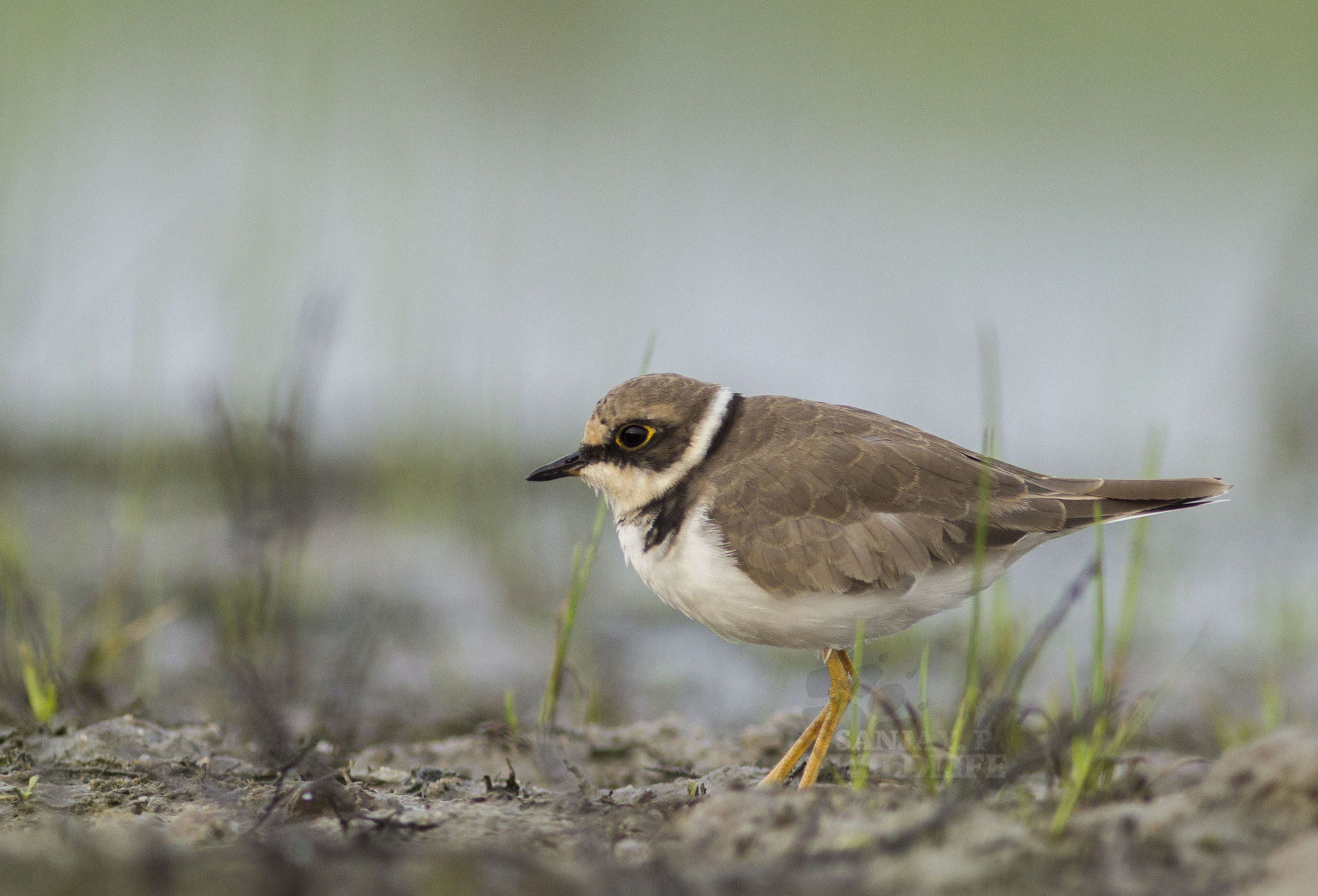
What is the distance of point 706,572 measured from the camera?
305 cm

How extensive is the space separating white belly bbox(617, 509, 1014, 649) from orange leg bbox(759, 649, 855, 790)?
0.53 ft

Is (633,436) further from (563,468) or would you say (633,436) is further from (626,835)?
(626,835)

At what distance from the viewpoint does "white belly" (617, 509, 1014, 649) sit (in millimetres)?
3029

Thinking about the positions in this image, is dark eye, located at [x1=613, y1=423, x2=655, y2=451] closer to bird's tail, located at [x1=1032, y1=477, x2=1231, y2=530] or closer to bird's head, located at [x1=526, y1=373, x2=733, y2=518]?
bird's head, located at [x1=526, y1=373, x2=733, y2=518]

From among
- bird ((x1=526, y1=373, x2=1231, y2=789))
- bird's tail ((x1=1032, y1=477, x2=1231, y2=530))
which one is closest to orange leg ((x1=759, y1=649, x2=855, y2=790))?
bird ((x1=526, y1=373, x2=1231, y2=789))

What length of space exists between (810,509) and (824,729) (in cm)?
62

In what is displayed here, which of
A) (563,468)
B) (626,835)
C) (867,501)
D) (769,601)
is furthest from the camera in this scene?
(563,468)

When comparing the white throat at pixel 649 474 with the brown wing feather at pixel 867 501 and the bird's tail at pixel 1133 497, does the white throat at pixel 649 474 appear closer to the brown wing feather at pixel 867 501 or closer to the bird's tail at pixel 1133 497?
the brown wing feather at pixel 867 501

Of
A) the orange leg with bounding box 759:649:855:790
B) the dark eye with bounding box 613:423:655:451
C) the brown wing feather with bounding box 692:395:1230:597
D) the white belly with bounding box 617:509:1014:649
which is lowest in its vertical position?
the orange leg with bounding box 759:649:855:790

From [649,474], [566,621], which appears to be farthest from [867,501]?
[566,621]

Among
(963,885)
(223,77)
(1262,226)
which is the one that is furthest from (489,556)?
(1262,226)

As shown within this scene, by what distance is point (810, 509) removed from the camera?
3.12 metres

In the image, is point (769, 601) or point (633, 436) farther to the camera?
point (633, 436)

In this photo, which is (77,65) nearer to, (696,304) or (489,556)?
(489,556)
